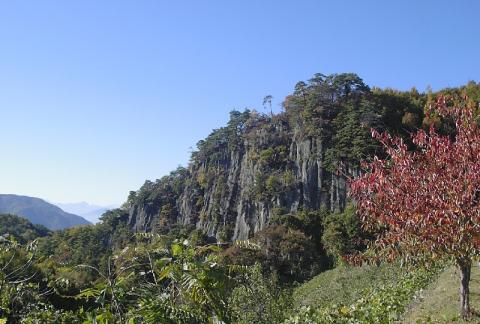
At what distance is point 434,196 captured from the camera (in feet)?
27.0

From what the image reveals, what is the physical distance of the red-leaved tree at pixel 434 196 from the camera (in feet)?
25.9

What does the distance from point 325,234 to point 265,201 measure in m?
17.6

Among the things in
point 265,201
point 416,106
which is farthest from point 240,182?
point 416,106

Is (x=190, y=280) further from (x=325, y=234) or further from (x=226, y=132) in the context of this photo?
(x=226, y=132)

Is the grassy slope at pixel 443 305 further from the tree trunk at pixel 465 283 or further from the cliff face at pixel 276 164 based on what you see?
the cliff face at pixel 276 164

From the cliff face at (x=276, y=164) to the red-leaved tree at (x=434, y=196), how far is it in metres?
49.8

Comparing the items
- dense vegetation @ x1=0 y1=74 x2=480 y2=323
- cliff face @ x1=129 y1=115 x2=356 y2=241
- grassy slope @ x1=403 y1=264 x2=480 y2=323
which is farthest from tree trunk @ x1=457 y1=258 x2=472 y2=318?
cliff face @ x1=129 y1=115 x2=356 y2=241

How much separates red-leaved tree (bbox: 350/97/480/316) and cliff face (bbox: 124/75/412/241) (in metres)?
49.8

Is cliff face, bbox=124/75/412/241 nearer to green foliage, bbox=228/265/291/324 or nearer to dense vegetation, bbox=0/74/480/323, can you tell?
dense vegetation, bbox=0/74/480/323

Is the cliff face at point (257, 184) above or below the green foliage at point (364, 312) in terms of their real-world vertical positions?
above

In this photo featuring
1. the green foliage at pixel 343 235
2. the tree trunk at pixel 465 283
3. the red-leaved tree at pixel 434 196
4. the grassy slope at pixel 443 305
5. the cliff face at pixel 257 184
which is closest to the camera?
the red-leaved tree at pixel 434 196

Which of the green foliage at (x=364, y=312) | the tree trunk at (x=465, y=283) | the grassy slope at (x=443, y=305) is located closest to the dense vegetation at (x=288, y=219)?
the green foliage at (x=364, y=312)

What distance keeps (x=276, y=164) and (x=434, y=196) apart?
67.3 metres

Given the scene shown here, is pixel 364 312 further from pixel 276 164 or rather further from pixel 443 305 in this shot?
pixel 276 164
